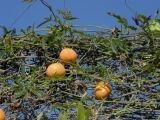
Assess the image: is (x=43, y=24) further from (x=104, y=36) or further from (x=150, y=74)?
(x=150, y=74)

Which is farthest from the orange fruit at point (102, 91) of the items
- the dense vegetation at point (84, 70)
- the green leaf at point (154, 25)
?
the green leaf at point (154, 25)

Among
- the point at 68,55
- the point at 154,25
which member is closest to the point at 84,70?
the point at 68,55

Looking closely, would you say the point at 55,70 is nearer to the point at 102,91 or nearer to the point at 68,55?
the point at 68,55

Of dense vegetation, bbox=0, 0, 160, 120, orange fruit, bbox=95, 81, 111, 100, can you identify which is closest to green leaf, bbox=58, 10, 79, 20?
dense vegetation, bbox=0, 0, 160, 120

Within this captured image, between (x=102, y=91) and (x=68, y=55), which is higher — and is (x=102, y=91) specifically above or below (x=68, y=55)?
below

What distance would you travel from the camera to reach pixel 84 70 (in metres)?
2.14

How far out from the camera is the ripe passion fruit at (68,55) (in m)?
2.18

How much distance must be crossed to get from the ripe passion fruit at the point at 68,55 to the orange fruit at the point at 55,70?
0.14 feet

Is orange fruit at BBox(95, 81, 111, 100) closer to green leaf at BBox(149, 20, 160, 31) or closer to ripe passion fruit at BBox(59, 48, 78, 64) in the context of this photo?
ripe passion fruit at BBox(59, 48, 78, 64)

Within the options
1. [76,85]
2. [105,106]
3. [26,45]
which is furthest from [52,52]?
[105,106]

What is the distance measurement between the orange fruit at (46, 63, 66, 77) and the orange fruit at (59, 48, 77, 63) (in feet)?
0.14

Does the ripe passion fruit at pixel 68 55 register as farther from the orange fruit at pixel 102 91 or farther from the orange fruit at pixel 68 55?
the orange fruit at pixel 102 91

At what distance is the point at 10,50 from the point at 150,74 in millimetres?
656

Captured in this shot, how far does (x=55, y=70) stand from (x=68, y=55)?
0.11 m
